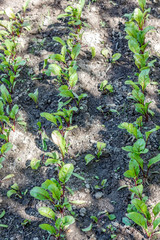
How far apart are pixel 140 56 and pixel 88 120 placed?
3.06 feet

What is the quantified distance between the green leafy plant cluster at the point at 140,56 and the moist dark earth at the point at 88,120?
12 cm

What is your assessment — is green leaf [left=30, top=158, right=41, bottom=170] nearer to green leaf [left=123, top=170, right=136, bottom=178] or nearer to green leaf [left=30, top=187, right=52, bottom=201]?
green leaf [left=30, top=187, right=52, bottom=201]

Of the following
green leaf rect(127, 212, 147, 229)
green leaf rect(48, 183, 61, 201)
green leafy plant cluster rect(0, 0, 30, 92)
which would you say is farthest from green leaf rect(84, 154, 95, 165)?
green leafy plant cluster rect(0, 0, 30, 92)

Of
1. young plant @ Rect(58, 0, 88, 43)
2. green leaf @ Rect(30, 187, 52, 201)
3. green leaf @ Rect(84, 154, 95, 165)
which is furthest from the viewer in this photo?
young plant @ Rect(58, 0, 88, 43)

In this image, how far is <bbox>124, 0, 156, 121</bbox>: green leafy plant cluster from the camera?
272 centimetres

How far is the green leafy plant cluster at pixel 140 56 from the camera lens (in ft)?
8.91

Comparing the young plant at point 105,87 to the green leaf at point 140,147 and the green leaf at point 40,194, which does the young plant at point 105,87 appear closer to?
the green leaf at point 140,147

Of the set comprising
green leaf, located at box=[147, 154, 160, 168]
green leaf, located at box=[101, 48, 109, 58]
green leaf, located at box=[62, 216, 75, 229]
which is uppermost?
green leaf, located at box=[101, 48, 109, 58]

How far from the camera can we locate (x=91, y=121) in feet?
9.37

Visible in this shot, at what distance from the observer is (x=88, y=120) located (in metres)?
2.86

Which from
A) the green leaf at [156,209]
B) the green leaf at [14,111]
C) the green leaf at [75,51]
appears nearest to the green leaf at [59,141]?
the green leaf at [14,111]

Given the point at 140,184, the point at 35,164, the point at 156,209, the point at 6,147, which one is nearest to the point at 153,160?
the point at 140,184

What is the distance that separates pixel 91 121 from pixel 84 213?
0.99 m

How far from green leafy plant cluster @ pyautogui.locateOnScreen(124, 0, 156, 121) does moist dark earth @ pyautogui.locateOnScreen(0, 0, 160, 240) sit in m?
0.12
